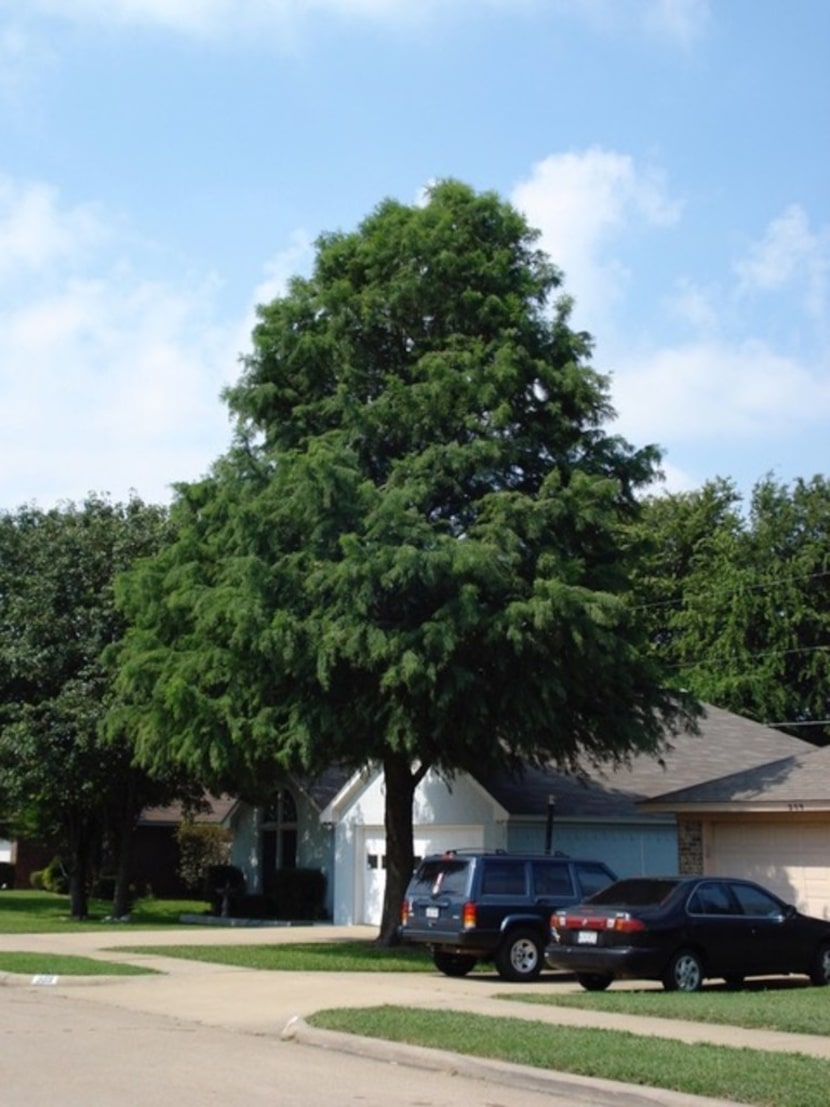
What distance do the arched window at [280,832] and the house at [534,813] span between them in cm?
20

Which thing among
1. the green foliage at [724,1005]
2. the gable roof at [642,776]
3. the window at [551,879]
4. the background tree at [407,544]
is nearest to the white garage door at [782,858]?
the background tree at [407,544]

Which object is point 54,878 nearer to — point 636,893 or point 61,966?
point 61,966

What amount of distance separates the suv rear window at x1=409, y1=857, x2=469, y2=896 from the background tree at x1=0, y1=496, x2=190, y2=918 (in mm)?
13446

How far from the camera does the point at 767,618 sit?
54.7 meters

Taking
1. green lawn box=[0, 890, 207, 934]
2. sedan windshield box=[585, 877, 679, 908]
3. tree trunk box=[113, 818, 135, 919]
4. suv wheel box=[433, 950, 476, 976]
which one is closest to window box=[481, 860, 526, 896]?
suv wheel box=[433, 950, 476, 976]

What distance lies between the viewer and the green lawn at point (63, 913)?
34.1 meters

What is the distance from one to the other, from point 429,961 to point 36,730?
48.0 ft

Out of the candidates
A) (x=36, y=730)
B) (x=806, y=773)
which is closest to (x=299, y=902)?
(x=36, y=730)

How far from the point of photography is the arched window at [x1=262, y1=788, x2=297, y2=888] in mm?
39688

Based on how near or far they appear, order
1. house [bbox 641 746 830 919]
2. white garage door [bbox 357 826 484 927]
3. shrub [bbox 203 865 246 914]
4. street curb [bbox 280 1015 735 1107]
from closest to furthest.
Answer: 1. street curb [bbox 280 1015 735 1107]
2. house [bbox 641 746 830 919]
3. white garage door [bbox 357 826 484 927]
4. shrub [bbox 203 865 246 914]

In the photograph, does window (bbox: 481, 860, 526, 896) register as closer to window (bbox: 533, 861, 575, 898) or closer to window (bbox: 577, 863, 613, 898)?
window (bbox: 533, 861, 575, 898)

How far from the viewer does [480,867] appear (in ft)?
70.0

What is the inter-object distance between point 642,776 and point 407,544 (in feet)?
42.7

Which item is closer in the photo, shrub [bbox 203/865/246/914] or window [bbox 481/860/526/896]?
window [bbox 481/860/526/896]
